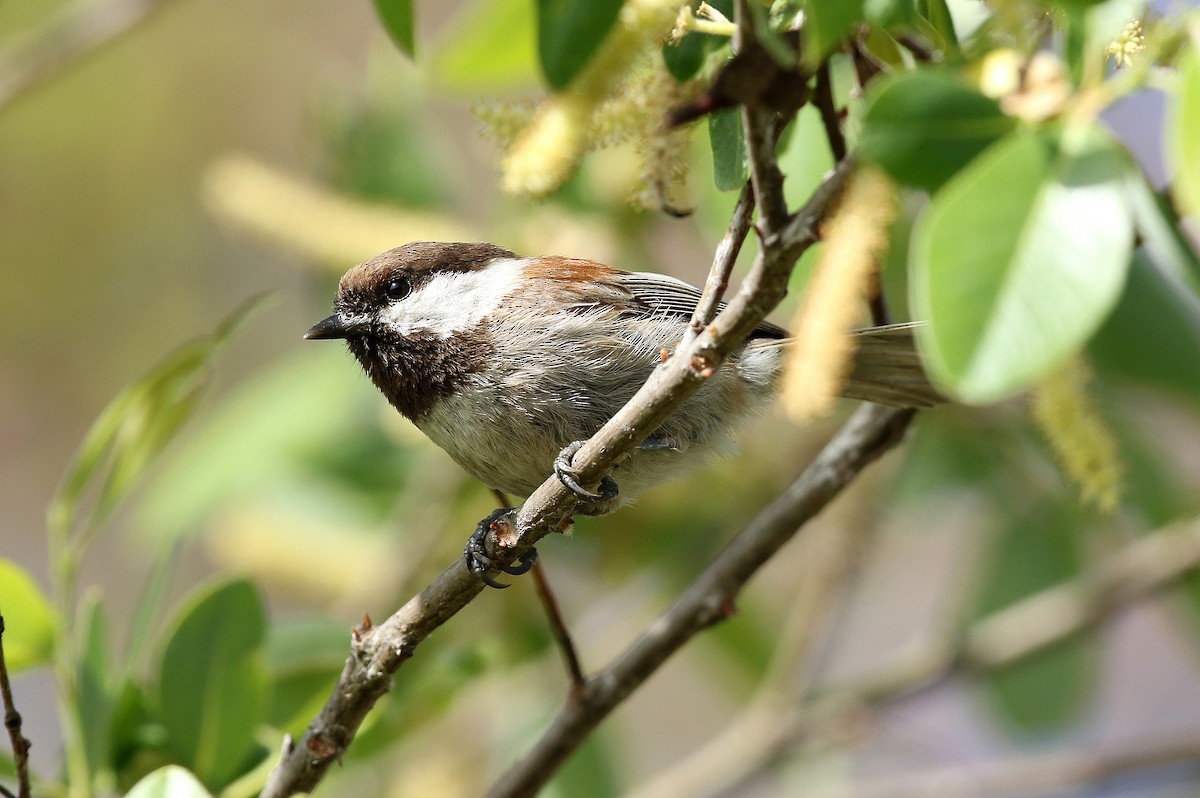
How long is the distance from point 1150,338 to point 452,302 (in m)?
1.80

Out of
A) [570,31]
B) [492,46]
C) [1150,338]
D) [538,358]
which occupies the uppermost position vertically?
[492,46]

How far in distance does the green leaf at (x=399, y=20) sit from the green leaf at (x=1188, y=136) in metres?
0.99

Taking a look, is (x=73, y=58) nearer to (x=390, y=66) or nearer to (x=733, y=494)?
(x=390, y=66)

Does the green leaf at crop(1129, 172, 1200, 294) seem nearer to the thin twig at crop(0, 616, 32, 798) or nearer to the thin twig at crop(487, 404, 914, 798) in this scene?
the thin twig at crop(487, 404, 914, 798)

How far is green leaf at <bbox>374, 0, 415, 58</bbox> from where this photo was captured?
1660 mm

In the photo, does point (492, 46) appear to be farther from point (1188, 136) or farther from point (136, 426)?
point (1188, 136)

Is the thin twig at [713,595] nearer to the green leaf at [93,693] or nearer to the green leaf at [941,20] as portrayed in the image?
the green leaf at [93,693]

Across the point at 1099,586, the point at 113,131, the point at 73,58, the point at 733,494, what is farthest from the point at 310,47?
the point at 1099,586

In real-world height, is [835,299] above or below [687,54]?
below

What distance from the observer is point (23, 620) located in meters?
2.16

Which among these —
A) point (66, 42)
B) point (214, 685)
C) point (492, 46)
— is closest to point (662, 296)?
point (492, 46)

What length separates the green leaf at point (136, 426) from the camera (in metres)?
2.18

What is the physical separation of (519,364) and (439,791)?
1192 mm

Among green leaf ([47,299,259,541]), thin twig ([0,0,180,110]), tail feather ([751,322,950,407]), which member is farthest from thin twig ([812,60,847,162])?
thin twig ([0,0,180,110])
